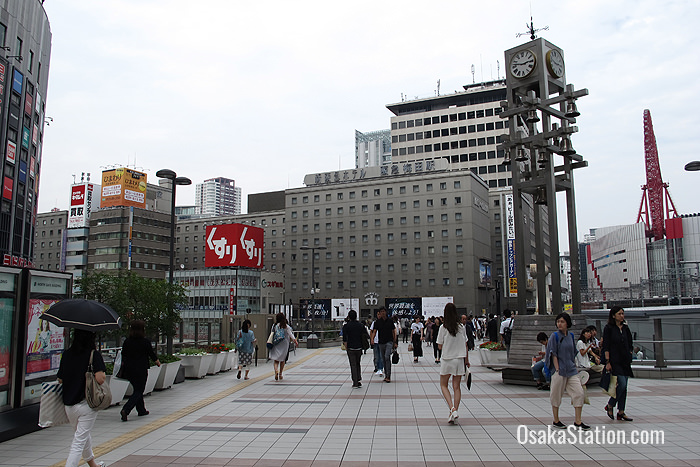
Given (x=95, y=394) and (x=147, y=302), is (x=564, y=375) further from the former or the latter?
(x=147, y=302)

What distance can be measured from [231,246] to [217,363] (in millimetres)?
46785

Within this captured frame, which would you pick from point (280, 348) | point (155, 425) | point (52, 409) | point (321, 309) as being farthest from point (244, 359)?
point (321, 309)

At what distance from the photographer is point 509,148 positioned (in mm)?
16172

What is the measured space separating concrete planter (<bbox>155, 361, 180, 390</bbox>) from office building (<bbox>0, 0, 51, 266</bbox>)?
33.3 meters

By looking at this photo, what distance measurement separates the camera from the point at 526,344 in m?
13.3

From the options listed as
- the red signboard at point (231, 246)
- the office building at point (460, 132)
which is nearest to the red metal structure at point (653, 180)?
the office building at point (460, 132)

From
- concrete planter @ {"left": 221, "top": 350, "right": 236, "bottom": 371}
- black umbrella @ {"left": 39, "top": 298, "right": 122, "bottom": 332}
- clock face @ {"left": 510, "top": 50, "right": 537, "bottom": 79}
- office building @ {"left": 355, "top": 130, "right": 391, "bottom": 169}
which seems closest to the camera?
black umbrella @ {"left": 39, "top": 298, "right": 122, "bottom": 332}

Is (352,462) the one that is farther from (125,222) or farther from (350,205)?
(125,222)

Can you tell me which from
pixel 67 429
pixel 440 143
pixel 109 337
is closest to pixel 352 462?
pixel 67 429

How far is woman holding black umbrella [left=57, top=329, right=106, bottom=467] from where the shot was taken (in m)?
5.96

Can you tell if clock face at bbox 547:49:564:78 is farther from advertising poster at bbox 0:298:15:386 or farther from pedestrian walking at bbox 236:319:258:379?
advertising poster at bbox 0:298:15:386

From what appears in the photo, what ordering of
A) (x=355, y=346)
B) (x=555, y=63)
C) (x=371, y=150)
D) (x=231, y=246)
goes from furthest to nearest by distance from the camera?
(x=371, y=150)
(x=231, y=246)
(x=555, y=63)
(x=355, y=346)

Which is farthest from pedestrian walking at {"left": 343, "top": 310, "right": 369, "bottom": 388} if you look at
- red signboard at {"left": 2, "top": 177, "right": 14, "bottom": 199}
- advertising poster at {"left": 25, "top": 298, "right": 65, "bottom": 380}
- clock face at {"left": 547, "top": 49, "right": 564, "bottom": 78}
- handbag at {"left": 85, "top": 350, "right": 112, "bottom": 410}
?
red signboard at {"left": 2, "top": 177, "right": 14, "bottom": 199}

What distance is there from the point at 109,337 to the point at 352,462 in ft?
42.7
